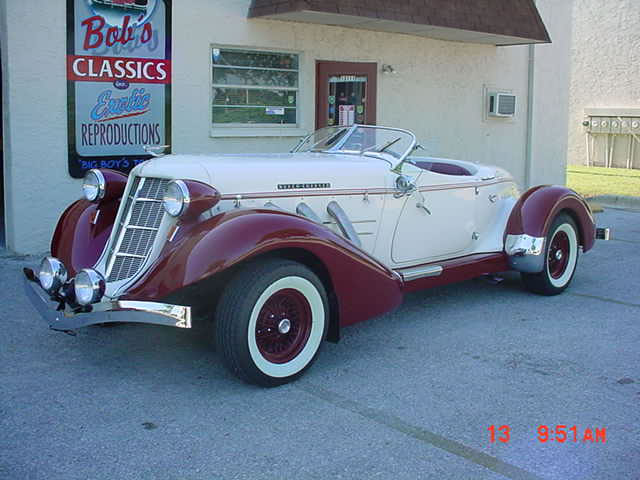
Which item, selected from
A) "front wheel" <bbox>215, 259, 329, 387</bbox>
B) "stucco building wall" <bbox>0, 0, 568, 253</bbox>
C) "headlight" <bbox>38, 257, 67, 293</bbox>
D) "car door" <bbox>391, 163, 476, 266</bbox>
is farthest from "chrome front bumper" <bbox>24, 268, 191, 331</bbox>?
"stucco building wall" <bbox>0, 0, 568, 253</bbox>

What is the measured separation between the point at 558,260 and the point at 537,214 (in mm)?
627

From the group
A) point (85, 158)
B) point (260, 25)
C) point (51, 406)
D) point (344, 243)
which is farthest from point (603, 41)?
point (51, 406)

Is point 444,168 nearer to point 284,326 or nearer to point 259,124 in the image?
point 284,326

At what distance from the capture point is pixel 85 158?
8180mm

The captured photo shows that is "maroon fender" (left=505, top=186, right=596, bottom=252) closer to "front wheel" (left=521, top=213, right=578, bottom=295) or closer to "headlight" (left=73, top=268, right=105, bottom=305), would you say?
"front wheel" (left=521, top=213, right=578, bottom=295)

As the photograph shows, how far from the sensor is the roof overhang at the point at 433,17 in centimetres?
892

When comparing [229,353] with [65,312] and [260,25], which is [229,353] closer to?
[65,312]

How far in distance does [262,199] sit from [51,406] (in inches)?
71.9

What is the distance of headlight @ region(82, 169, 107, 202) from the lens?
17.5 ft

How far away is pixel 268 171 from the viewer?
502 cm

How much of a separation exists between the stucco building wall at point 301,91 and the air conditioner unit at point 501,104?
0.16 m

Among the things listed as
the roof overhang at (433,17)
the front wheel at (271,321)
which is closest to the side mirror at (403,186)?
the front wheel at (271,321)

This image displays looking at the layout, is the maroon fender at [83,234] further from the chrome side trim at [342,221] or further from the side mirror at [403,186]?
the side mirror at [403,186]
